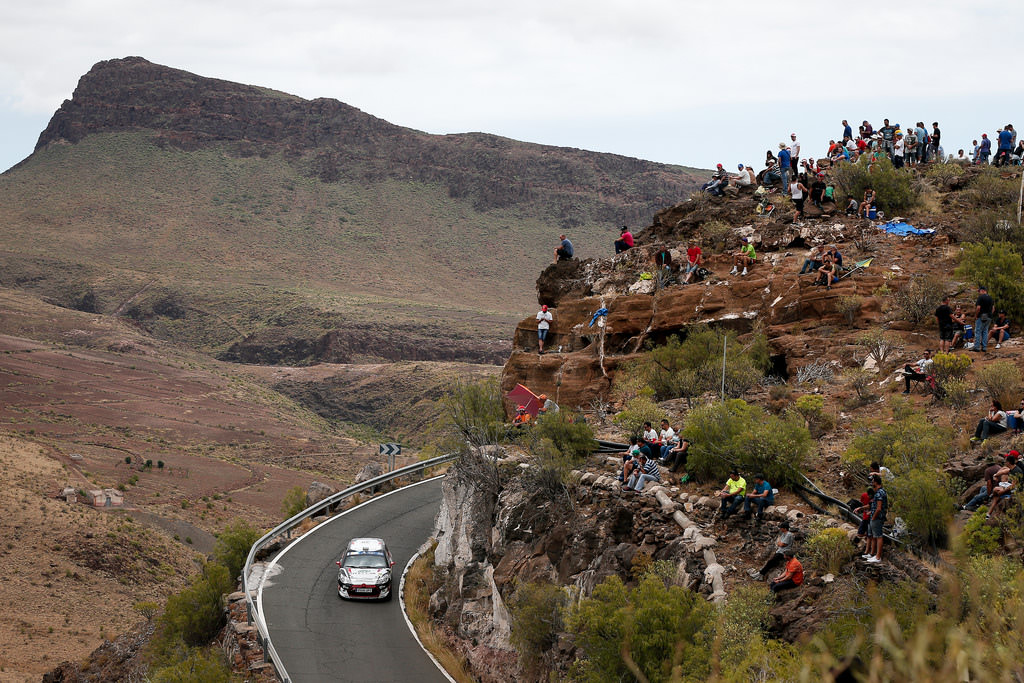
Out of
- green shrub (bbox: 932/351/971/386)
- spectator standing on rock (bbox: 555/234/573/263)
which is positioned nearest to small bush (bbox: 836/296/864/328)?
green shrub (bbox: 932/351/971/386)

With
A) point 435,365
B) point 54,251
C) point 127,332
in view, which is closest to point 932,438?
point 435,365

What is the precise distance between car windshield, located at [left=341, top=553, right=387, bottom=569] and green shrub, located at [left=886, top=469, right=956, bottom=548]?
50.8 feet

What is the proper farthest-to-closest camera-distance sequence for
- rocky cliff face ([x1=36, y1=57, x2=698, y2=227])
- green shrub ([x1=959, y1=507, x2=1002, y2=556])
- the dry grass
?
rocky cliff face ([x1=36, y1=57, x2=698, y2=227]), the dry grass, green shrub ([x1=959, y1=507, x2=1002, y2=556])

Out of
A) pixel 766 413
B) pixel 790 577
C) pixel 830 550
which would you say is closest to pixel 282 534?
pixel 766 413

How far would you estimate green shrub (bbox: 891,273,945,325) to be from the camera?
2511 cm

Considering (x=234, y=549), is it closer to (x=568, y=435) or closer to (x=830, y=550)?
(x=568, y=435)

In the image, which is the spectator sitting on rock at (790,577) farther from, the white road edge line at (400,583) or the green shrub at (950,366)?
the white road edge line at (400,583)

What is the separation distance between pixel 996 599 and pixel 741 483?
710cm

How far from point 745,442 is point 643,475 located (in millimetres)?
2433

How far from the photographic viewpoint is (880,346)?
23781mm

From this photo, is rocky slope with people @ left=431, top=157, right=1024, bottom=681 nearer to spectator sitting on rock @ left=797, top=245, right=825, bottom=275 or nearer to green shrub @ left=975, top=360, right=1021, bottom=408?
green shrub @ left=975, top=360, right=1021, bottom=408

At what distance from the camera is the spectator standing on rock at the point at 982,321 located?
2144 cm

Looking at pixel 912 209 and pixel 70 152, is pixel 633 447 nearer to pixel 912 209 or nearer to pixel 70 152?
pixel 912 209

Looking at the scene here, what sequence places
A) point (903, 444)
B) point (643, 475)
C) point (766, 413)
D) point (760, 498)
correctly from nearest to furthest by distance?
1. point (903, 444)
2. point (760, 498)
3. point (643, 475)
4. point (766, 413)
